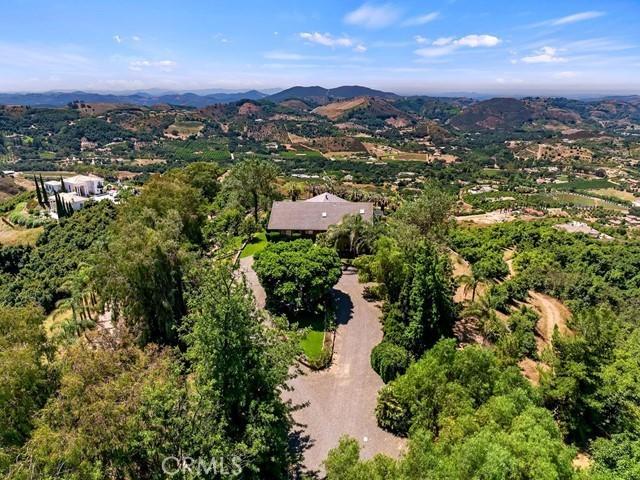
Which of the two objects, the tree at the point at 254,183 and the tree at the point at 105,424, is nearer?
the tree at the point at 105,424

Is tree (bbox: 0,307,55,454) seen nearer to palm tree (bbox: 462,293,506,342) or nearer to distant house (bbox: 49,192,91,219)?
palm tree (bbox: 462,293,506,342)

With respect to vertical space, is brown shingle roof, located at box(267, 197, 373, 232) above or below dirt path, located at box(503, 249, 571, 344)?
above

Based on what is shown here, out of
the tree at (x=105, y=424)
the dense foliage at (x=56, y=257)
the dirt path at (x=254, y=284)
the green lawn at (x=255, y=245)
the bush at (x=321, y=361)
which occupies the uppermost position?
the tree at (x=105, y=424)

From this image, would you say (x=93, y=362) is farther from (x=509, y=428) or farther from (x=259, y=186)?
(x=259, y=186)

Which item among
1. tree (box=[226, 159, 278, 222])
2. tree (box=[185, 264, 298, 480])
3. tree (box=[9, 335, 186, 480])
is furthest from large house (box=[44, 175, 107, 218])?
tree (box=[185, 264, 298, 480])

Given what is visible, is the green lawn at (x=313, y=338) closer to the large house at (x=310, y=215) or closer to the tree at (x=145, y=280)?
the tree at (x=145, y=280)

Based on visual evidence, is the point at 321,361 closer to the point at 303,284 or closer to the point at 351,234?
the point at 303,284

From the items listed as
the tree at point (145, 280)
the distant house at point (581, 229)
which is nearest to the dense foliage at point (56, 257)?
the tree at point (145, 280)

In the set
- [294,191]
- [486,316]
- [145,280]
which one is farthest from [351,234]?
[294,191]
